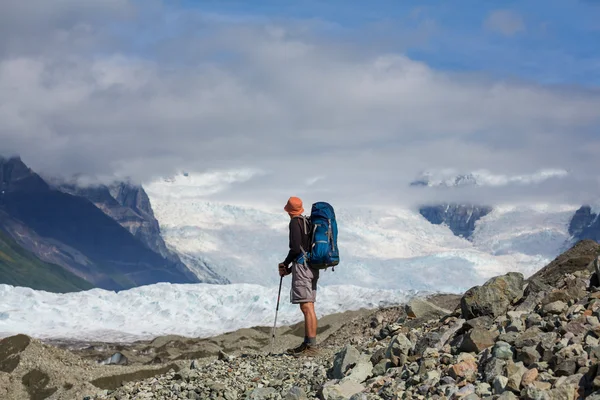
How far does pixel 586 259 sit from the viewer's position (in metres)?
16.7

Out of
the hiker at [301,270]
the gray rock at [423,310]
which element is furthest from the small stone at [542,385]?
the gray rock at [423,310]

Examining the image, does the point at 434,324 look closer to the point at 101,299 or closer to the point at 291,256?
the point at 291,256

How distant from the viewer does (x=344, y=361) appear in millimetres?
11773

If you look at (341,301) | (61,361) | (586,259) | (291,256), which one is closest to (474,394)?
(291,256)

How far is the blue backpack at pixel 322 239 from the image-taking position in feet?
45.2

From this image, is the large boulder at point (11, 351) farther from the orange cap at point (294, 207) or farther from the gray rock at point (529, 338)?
the gray rock at point (529, 338)

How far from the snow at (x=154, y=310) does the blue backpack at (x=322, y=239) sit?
40851 mm

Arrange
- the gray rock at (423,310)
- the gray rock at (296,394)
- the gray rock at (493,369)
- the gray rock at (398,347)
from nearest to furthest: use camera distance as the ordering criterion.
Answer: the gray rock at (493,369)
the gray rock at (296,394)
the gray rock at (398,347)
the gray rock at (423,310)

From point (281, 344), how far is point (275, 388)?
20.0 meters

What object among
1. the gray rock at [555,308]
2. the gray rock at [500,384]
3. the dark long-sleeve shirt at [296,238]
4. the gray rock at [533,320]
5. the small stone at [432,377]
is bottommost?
the small stone at [432,377]

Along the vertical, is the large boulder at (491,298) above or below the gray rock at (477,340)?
above

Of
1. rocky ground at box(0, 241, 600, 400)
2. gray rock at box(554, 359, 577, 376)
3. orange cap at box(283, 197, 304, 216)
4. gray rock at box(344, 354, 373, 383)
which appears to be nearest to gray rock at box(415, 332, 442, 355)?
rocky ground at box(0, 241, 600, 400)

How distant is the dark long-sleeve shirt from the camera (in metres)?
13.9

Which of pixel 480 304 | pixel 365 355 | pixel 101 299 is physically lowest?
pixel 101 299
